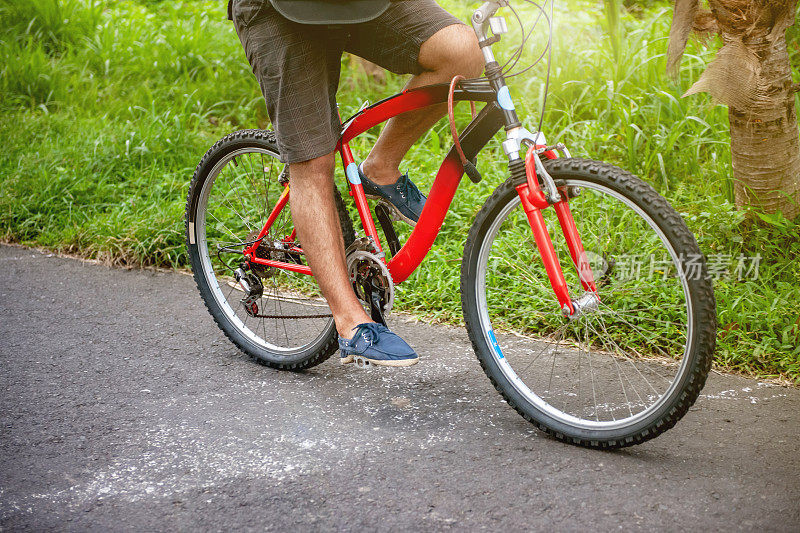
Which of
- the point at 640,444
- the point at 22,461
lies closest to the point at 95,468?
the point at 22,461

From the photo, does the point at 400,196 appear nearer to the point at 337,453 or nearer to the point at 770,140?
the point at 337,453

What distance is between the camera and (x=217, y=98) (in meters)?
6.32

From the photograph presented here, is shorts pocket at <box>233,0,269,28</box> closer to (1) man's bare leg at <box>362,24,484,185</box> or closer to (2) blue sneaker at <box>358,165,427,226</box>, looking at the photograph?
(1) man's bare leg at <box>362,24,484,185</box>

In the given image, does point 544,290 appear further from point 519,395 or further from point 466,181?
point 466,181

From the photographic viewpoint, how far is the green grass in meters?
3.62

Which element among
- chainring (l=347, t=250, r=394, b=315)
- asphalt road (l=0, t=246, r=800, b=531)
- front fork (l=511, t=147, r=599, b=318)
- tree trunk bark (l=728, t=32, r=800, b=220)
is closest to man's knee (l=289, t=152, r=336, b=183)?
chainring (l=347, t=250, r=394, b=315)

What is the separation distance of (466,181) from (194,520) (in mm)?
3091

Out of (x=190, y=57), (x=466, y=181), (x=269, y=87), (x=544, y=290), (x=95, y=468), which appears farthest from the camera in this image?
(x=190, y=57)

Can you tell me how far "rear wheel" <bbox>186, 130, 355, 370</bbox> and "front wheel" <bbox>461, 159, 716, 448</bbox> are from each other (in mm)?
723

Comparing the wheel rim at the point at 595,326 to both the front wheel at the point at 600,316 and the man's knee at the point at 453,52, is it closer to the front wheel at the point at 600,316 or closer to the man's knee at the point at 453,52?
the front wheel at the point at 600,316

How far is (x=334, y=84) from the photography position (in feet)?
9.34

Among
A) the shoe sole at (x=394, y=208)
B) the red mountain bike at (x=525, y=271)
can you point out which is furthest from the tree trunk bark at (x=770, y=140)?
the shoe sole at (x=394, y=208)

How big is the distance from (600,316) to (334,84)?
→ 1232 millimetres

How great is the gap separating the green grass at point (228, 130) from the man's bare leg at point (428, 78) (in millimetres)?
1062
